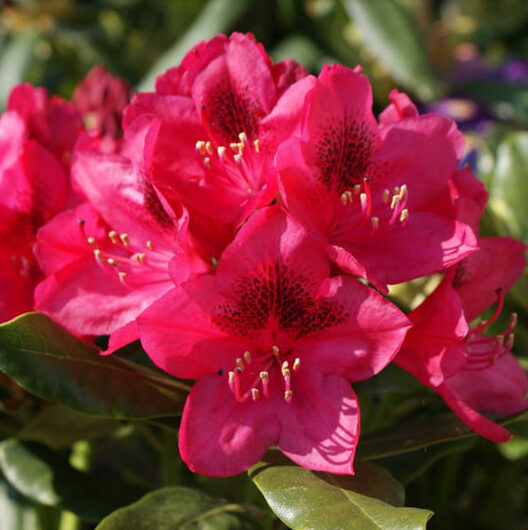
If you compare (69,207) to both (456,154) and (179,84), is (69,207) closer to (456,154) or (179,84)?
(179,84)

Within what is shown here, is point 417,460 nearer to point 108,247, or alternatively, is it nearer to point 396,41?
point 108,247

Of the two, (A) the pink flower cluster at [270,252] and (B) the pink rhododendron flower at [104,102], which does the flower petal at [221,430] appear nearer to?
(A) the pink flower cluster at [270,252]

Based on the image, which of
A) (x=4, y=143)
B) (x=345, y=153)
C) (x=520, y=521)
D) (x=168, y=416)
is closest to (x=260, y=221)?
(x=345, y=153)

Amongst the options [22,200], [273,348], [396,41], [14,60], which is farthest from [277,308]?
→ [14,60]

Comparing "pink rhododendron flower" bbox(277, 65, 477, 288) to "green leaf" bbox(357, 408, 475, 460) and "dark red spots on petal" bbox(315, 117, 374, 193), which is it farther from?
"green leaf" bbox(357, 408, 475, 460)

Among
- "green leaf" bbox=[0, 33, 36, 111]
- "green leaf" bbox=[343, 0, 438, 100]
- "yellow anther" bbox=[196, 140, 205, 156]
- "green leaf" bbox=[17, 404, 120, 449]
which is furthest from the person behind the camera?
"green leaf" bbox=[0, 33, 36, 111]

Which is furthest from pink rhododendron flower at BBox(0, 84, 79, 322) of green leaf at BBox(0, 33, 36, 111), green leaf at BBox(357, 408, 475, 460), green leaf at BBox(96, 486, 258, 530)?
green leaf at BBox(0, 33, 36, 111)
